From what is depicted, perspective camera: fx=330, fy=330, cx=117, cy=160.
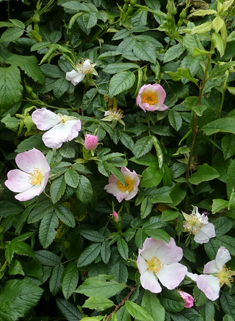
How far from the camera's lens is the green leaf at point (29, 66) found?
3.60 feet

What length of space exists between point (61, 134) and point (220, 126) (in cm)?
47

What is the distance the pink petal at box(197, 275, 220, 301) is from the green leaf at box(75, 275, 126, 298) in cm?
23

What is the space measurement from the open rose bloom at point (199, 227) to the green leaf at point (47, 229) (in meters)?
0.39

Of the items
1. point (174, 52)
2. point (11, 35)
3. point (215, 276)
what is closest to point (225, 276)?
point (215, 276)

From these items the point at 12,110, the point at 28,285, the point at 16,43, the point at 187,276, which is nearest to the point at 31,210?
the point at 28,285

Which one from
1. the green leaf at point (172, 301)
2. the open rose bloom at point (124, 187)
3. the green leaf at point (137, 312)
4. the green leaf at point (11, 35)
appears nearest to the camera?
the green leaf at point (137, 312)

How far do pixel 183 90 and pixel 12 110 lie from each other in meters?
0.57

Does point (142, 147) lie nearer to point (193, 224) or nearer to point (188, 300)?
point (193, 224)

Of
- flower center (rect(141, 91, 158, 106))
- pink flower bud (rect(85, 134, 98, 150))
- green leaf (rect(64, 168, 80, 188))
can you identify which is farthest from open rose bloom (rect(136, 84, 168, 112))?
green leaf (rect(64, 168, 80, 188))

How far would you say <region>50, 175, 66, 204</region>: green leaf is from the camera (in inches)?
34.6

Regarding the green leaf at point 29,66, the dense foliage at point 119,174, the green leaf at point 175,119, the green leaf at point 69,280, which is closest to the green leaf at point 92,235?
the dense foliage at point 119,174

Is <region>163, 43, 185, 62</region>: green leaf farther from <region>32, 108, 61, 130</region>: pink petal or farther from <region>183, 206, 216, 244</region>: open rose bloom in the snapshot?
<region>183, 206, 216, 244</region>: open rose bloom

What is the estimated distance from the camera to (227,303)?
38.7 inches

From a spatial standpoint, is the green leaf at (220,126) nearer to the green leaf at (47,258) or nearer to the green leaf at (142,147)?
the green leaf at (142,147)
